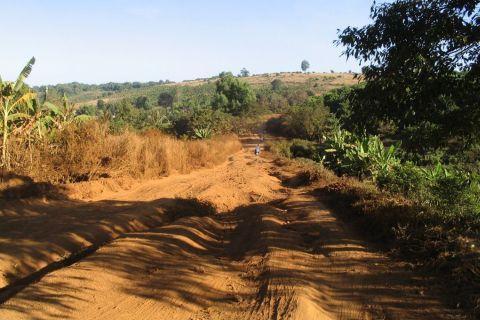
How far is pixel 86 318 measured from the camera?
4.57 m

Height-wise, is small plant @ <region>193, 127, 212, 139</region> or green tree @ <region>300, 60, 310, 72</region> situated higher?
green tree @ <region>300, 60, 310, 72</region>

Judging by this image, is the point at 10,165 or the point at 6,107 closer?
the point at 10,165

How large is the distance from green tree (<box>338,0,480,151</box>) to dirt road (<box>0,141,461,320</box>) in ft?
7.32

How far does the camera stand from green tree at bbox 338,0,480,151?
19.5 feet

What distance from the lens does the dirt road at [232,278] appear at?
15.3 ft

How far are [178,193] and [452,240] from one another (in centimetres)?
1000

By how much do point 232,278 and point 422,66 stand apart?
3.95 metres

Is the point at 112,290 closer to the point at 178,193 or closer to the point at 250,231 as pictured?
the point at 250,231

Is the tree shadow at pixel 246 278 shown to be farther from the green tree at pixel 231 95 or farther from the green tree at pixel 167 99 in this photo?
the green tree at pixel 167 99

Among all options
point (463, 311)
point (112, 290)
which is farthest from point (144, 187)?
point (463, 311)

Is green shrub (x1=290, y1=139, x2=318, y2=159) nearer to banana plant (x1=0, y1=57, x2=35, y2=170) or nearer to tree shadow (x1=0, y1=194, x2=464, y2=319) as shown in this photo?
banana plant (x1=0, y1=57, x2=35, y2=170)

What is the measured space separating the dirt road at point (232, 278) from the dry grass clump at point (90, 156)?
5504 mm

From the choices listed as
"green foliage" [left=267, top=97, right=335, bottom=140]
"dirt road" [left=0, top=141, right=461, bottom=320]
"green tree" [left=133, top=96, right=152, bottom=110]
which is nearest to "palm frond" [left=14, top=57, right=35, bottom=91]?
"dirt road" [left=0, top=141, right=461, bottom=320]

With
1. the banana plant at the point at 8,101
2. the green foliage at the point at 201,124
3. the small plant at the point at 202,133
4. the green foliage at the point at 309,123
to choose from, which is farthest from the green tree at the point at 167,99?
the banana plant at the point at 8,101
